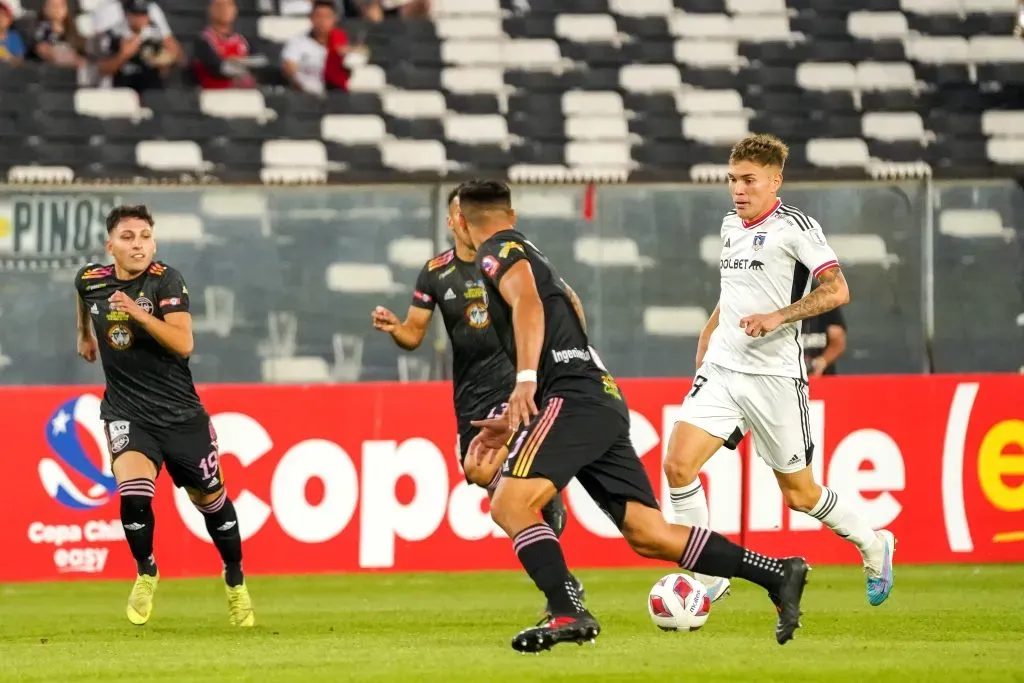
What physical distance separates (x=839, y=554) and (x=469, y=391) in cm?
396

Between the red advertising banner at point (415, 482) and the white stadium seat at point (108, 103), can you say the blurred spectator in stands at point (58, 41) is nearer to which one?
the white stadium seat at point (108, 103)

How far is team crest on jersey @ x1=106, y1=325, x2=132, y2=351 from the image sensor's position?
9.66 meters

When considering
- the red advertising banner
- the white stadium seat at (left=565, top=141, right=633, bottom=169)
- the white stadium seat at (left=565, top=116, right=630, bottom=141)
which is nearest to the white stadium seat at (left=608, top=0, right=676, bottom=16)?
the white stadium seat at (left=565, top=116, right=630, bottom=141)

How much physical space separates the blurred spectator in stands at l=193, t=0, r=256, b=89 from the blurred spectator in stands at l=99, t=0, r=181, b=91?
0.99ft

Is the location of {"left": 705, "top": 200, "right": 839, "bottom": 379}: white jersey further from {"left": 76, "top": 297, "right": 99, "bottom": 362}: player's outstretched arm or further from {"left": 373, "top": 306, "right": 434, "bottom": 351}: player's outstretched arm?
{"left": 76, "top": 297, "right": 99, "bottom": 362}: player's outstretched arm

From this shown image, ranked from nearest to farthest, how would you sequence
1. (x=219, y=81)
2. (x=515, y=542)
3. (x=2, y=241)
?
1. (x=515, y=542)
2. (x=2, y=241)
3. (x=219, y=81)

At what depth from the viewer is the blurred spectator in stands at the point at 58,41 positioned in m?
16.7

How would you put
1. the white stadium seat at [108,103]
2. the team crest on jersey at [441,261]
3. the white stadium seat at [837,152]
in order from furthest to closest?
the white stadium seat at [837,152] → the white stadium seat at [108,103] → the team crest on jersey at [441,261]

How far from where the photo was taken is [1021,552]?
42.0 feet

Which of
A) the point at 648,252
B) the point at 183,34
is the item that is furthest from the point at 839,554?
the point at 183,34

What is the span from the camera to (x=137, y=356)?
9.70 meters

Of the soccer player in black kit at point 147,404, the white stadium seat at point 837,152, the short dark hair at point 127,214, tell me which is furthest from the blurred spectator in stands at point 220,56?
the short dark hair at point 127,214

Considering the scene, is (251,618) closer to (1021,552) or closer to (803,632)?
(803,632)

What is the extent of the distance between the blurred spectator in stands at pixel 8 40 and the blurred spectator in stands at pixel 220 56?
1620 mm
